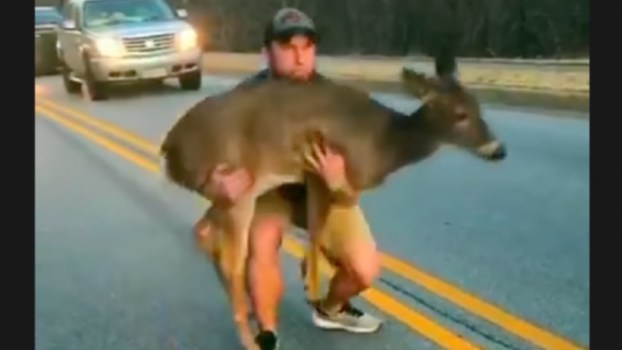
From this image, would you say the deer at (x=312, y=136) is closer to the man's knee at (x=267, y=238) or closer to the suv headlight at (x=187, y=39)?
the man's knee at (x=267, y=238)

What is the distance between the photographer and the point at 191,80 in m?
6.30

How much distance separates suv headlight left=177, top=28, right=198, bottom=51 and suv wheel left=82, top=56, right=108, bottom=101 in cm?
21

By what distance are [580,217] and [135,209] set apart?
3.04ft

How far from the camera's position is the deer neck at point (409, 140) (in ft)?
20.1

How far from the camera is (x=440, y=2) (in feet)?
20.5

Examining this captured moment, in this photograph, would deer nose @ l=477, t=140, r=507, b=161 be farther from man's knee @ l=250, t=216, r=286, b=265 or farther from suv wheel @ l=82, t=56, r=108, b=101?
suv wheel @ l=82, t=56, r=108, b=101

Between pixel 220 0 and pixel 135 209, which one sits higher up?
pixel 220 0

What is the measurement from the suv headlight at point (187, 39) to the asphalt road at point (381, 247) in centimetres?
10

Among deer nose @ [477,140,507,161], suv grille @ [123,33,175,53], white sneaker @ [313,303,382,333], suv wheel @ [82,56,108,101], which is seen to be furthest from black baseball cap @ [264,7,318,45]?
white sneaker @ [313,303,382,333]

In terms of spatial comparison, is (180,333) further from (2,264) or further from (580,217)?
(580,217)

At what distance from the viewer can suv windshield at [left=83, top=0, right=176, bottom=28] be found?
20.9 feet

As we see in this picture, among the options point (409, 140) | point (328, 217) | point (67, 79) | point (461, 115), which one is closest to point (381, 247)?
point (328, 217)

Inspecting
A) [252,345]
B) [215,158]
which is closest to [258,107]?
[215,158]

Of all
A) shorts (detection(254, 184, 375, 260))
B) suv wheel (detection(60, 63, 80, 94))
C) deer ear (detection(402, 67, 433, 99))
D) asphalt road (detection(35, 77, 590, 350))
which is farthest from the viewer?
suv wheel (detection(60, 63, 80, 94))
